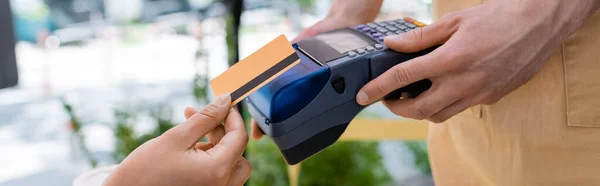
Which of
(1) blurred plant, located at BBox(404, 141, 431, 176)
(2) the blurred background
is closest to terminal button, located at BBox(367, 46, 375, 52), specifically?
(2) the blurred background

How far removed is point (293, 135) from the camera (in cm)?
57

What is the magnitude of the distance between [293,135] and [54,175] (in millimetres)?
1016

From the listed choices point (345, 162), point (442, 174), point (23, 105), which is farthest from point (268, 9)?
point (442, 174)

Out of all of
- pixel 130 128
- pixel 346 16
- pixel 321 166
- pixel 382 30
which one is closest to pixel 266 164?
pixel 321 166

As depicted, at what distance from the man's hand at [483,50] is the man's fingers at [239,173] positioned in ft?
0.49

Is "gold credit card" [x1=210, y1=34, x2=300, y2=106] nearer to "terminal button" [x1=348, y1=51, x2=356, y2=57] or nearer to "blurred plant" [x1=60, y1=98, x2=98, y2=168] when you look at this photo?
"terminal button" [x1=348, y1=51, x2=356, y2=57]

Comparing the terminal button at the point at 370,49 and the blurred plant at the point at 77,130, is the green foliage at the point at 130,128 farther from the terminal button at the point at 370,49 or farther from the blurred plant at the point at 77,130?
the terminal button at the point at 370,49

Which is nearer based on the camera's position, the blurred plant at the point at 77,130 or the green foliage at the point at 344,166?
the blurred plant at the point at 77,130

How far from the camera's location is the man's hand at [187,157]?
1.72ft

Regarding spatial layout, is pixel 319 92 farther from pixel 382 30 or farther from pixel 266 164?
pixel 266 164

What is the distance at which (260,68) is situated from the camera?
21.9 inches

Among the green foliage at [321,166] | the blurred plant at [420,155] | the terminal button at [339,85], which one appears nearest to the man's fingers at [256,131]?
the terminal button at [339,85]

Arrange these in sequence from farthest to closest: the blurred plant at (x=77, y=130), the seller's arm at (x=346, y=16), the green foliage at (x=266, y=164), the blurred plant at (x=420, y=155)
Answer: the blurred plant at (x=420, y=155), the green foliage at (x=266, y=164), the blurred plant at (x=77, y=130), the seller's arm at (x=346, y=16)

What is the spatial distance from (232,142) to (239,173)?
0.05 meters
